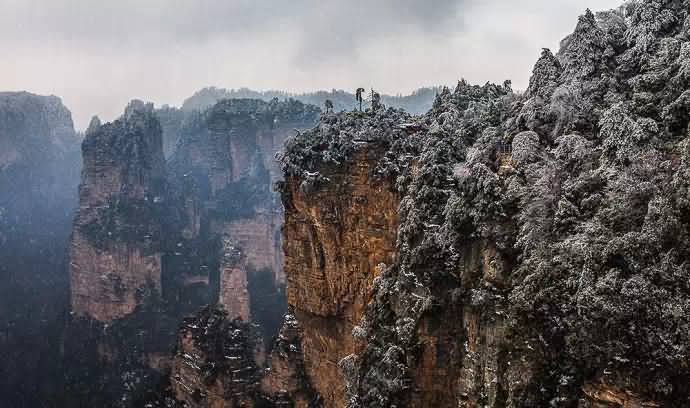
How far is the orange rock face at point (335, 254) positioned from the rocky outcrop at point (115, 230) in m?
44.1

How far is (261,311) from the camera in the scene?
66.8 m

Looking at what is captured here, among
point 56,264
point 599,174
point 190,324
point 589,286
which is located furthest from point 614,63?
point 56,264

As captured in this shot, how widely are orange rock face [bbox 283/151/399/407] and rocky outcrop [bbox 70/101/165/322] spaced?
145 ft

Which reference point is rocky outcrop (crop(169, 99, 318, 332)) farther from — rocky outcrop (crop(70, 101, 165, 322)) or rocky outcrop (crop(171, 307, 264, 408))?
rocky outcrop (crop(171, 307, 264, 408))

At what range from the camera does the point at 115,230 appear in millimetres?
67250

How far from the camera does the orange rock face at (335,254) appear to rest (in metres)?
22.7

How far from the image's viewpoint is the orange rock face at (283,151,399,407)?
2266cm

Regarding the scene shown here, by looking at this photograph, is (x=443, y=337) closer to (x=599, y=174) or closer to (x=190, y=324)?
(x=599, y=174)

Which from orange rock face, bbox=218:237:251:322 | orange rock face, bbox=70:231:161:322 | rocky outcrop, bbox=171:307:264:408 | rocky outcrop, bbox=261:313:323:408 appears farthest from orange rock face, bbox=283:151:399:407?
orange rock face, bbox=70:231:161:322

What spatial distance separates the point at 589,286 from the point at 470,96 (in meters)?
15.0

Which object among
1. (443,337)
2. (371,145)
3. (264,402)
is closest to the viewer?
(443,337)

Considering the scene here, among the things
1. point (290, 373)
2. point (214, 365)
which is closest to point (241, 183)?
point (214, 365)

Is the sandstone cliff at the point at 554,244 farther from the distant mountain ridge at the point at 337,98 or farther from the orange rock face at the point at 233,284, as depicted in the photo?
the distant mountain ridge at the point at 337,98

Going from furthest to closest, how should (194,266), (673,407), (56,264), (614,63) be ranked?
(56,264) → (194,266) → (614,63) → (673,407)
